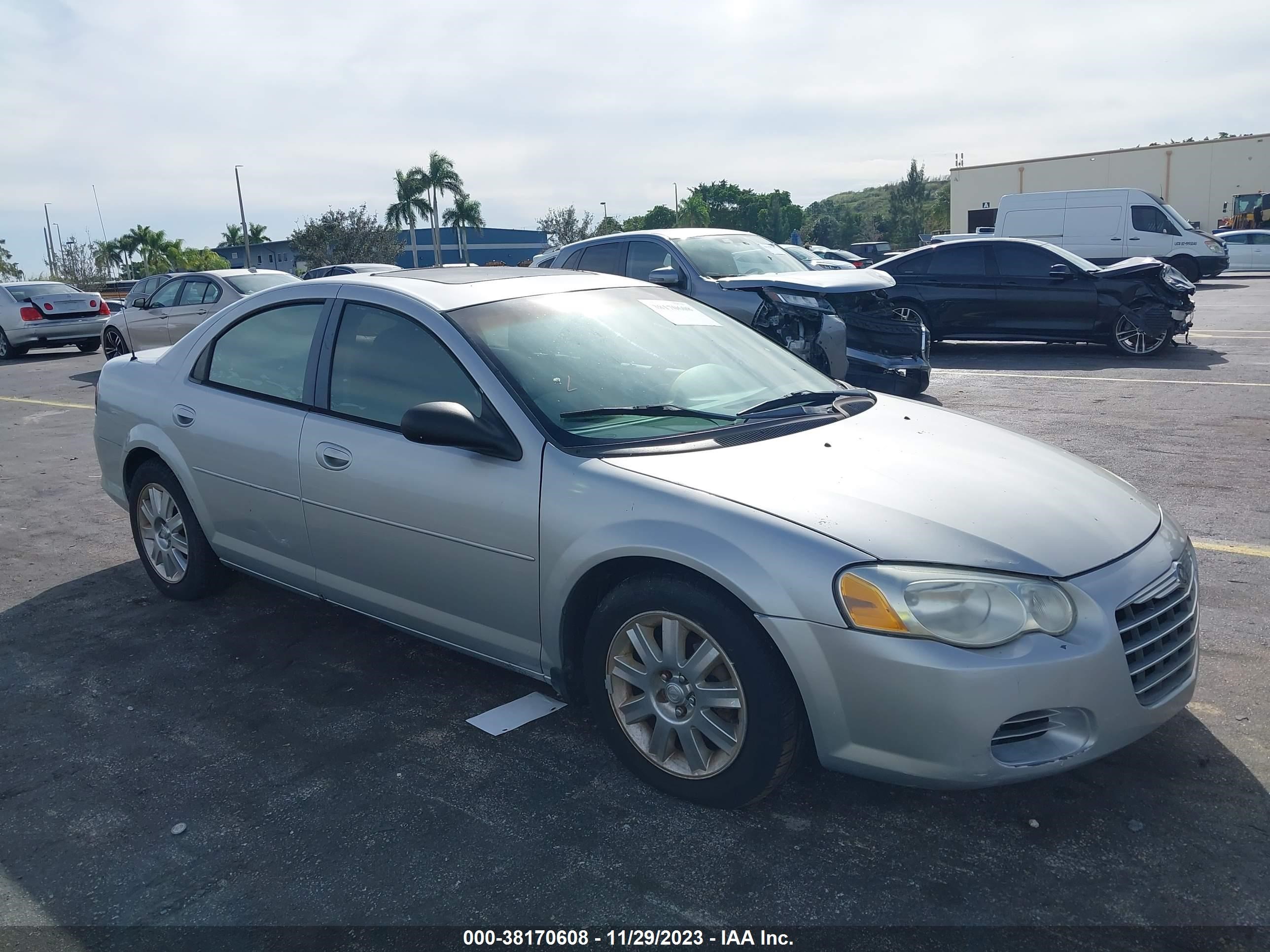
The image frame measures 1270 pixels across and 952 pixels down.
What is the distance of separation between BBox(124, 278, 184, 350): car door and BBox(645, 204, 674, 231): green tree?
83755mm

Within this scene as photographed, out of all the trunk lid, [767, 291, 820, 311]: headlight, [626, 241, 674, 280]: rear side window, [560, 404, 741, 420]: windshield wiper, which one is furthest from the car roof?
the trunk lid

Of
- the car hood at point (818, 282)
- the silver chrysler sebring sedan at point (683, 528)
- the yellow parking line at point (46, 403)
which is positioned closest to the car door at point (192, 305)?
the yellow parking line at point (46, 403)

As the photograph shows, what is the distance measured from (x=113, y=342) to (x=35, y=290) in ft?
14.5

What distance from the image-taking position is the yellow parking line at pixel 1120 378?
32.7 feet

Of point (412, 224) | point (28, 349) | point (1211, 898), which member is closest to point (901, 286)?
point (1211, 898)

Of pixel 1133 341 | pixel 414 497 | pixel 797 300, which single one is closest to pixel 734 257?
pixel 797 300

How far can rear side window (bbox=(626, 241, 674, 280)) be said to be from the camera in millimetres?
10562

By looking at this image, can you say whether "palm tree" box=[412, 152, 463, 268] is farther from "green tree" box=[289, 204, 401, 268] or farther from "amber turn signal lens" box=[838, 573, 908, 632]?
"amber turn signal lens" box=[838, 573, 908, 632]

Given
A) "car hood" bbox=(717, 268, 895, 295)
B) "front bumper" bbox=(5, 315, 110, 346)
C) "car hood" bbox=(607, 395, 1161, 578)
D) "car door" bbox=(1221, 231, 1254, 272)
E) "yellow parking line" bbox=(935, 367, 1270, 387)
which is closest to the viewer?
"car hood" bbox=(607, 395, 1161, 578)

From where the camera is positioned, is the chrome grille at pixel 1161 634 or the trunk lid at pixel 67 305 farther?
the trunk lid at pixel 67 305

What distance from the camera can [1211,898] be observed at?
2498 mm

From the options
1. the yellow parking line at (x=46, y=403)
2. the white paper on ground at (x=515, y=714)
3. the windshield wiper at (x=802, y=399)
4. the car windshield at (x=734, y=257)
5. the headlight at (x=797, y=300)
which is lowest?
the white paper on ground at (x=515, y=714)

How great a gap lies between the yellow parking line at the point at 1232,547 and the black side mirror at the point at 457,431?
355 cm

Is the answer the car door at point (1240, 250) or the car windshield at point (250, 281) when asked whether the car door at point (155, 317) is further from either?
the car door at point (1240, 250)
